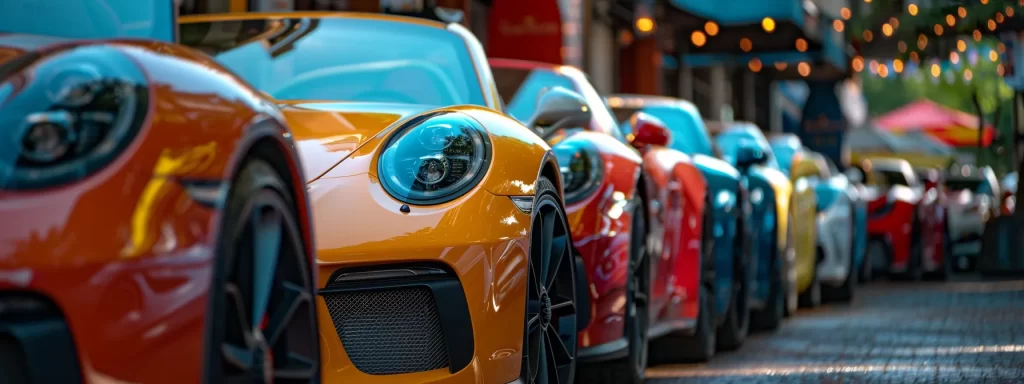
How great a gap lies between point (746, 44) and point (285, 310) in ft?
103

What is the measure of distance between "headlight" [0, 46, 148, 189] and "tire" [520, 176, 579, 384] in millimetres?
2057

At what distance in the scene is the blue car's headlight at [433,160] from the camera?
415cm

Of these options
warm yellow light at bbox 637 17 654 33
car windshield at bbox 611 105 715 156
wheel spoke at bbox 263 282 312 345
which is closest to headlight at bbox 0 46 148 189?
wheel spoke at bbox 263 282 312 345

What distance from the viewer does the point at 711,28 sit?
31.7 meters

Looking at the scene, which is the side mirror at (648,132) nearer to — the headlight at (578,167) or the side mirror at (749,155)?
the headlight at (578,167)

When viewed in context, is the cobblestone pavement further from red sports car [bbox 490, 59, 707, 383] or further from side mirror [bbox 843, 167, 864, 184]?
side mirror [bbox 843, 167, 864, 184]

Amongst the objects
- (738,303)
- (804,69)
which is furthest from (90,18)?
(804,69)

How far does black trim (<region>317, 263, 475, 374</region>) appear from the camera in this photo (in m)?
4.04

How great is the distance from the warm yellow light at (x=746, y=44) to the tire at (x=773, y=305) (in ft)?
76.0


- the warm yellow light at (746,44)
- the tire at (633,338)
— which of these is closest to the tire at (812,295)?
the tire at (633,338)

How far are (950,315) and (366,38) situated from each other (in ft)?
23.3

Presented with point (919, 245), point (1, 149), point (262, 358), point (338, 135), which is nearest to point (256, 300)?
point (262, 358)

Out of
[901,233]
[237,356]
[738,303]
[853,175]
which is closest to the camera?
[237,356]

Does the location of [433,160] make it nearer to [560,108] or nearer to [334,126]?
[334,126]
